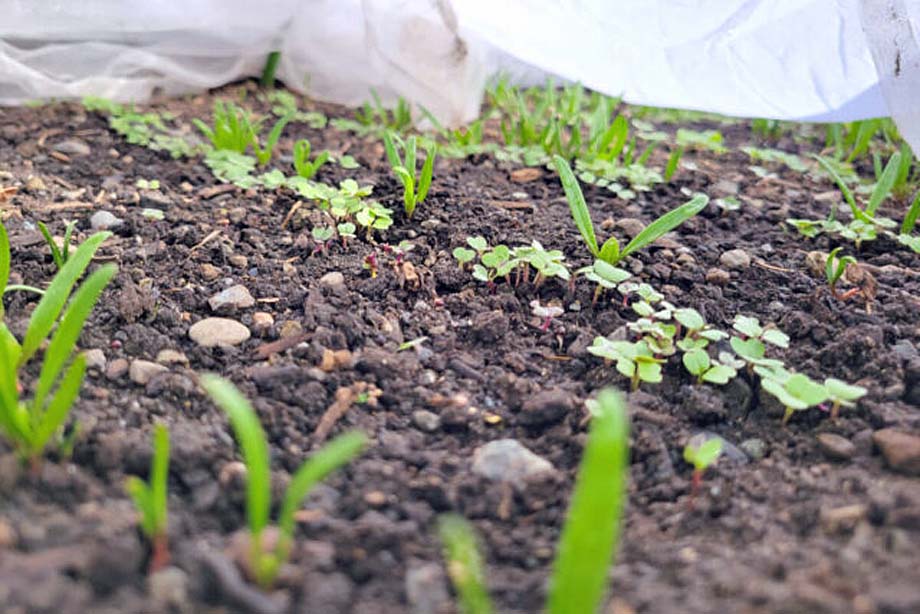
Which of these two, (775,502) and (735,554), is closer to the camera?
Answer: (735,554)

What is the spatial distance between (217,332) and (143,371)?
0.18m

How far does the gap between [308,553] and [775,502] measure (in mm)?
607

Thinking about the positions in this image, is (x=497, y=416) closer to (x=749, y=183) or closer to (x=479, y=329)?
(x=479, y=329)

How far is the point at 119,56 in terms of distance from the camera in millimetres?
2641

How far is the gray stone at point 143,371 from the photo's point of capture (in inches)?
48.8

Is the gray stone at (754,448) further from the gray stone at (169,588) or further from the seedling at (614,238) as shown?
the gray stone at (169,588)

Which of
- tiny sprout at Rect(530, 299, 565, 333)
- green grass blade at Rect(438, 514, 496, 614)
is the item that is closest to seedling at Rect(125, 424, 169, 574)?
green grass blade at Rect(438, 514, 496, 614)

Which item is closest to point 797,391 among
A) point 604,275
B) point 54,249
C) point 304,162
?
point 604,275

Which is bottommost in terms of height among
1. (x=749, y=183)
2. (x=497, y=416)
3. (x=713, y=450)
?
(x=497, y=416)

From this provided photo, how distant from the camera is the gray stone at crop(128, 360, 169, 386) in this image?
4.07 ft

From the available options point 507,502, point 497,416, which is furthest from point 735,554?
point 497,416

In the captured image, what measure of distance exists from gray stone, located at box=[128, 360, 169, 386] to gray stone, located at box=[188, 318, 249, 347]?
117 millimetres

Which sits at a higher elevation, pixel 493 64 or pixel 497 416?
pixel 493 64

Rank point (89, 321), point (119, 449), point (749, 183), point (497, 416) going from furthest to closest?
point (749, 183) → point (89, 321) → point (497, 416) → point (119, 449)
